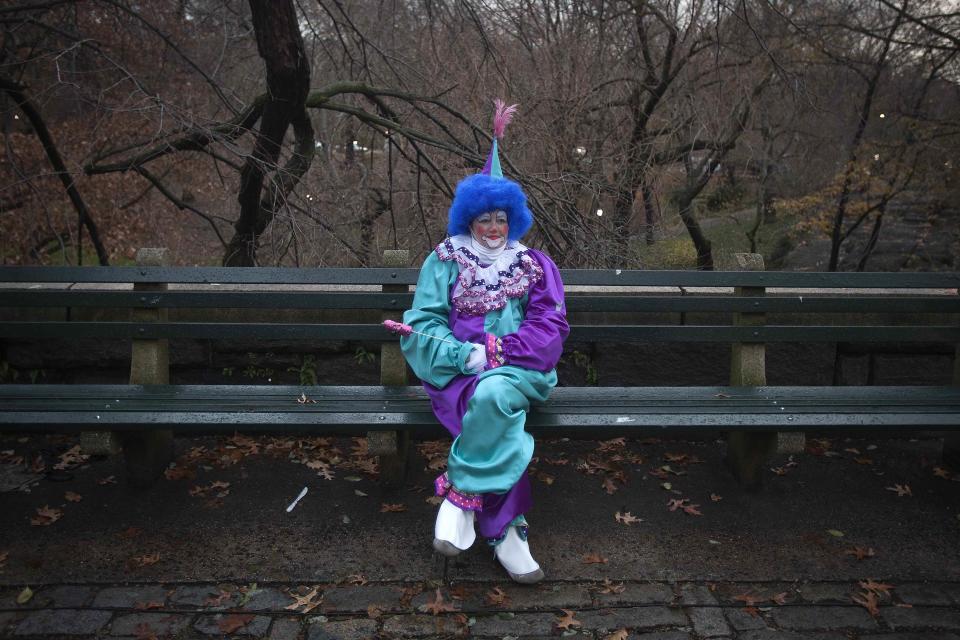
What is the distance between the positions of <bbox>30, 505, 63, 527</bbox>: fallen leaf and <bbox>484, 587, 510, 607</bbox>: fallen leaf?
1845 mm

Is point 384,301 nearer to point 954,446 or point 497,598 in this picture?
point 497,598

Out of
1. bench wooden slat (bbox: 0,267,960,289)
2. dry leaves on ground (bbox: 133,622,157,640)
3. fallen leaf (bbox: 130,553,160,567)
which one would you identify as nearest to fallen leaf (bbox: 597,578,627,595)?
bench wooden slat (bbox: 0,267,960,289)

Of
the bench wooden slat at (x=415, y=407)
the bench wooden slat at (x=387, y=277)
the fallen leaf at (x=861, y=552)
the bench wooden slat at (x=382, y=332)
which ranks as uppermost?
the bench wooden slat at (x=387, y=277)

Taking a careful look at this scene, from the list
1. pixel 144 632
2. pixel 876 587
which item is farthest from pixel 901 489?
pixel 144 632

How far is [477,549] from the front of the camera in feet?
11.7

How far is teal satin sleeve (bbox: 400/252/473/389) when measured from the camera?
3.46m

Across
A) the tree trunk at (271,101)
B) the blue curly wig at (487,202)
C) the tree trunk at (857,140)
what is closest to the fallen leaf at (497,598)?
the blue curly wig at (487,202)

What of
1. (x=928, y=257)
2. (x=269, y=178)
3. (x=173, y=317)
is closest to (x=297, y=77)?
(x=269, y=178)

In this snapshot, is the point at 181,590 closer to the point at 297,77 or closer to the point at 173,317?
the point at 173,317

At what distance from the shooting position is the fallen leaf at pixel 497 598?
3186 mm

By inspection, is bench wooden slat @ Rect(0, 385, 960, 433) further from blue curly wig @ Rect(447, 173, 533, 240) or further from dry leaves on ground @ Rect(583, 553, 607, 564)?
blue curly wig @ Rect(447, 173, 533, 240)

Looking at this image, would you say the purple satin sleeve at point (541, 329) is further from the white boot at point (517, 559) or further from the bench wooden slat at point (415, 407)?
the white boot at point (517, 559)

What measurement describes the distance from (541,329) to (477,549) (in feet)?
2.94

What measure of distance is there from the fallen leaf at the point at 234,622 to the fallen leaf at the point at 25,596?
0.70 meters
